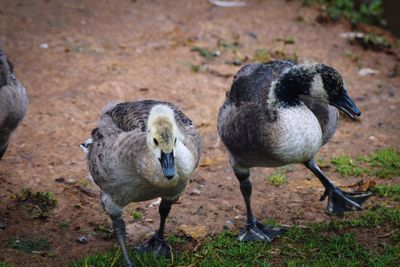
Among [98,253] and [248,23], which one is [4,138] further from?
[248,23]

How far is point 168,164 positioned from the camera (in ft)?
14.9

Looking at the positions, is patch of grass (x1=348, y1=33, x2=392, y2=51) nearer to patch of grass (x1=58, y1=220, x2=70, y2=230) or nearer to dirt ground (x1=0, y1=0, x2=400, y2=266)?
dirt ground (x1=0, y1=0, x2=400, y2=266)

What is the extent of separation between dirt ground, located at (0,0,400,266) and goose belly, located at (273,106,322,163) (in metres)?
1.16

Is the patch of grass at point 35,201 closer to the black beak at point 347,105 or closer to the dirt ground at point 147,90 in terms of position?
the dirt ground at point 147,90

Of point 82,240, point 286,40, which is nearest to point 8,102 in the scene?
point 82,240

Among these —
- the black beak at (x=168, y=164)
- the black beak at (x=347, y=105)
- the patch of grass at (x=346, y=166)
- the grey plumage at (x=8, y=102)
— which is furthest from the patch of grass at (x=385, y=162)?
the grey plumage at (x=8, y=102)

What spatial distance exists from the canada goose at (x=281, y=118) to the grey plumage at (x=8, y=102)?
6.66 feet

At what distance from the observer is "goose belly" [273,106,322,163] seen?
205 inches

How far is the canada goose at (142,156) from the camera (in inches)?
184

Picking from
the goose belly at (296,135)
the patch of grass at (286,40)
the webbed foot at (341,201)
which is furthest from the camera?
the patch of grass at (286,40)

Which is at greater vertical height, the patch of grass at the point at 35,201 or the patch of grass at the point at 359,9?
the patch of grass at the point at 359,9

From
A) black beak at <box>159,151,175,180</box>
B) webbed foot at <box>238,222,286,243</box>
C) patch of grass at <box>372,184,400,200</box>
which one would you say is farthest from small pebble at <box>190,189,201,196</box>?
black beak at <box>159,151,175,180</box>

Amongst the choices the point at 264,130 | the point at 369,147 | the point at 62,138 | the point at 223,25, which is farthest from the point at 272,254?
the point at 223,25

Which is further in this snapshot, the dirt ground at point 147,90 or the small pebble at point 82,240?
the dirt ground at point 147,90
